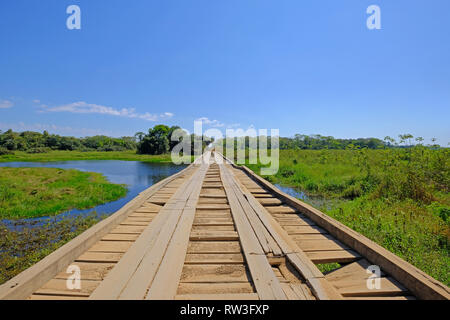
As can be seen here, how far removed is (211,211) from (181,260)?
5.77 ft

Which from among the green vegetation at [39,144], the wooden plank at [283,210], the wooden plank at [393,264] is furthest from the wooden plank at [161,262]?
the green vegetation at [39,144]

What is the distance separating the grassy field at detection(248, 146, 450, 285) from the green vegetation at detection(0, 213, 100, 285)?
8.31 m

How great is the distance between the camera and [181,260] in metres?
1.95

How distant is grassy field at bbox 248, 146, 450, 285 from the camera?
4.00m

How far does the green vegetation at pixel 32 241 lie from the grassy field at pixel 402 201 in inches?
327

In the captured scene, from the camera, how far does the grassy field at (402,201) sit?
400 cm

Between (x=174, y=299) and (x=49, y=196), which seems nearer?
(x=174, y=299)

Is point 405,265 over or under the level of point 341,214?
over

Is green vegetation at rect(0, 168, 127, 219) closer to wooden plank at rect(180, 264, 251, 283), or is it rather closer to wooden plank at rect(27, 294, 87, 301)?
wooden plank at rect(27, 294, 87, 301)

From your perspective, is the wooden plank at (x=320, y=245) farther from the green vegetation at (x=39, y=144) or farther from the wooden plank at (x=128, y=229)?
the green vegetation at (x=39, y=144)

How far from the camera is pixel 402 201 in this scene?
23.0ft
